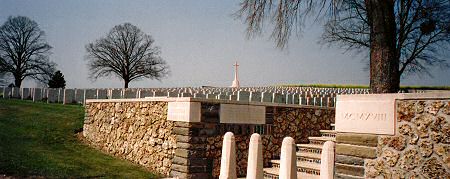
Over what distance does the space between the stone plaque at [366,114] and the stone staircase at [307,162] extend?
83.2 inches

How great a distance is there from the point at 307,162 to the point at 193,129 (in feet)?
7.75

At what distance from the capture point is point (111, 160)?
29.8 ft

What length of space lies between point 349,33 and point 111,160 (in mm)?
16678

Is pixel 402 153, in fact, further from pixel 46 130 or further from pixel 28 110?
pixel 28 110

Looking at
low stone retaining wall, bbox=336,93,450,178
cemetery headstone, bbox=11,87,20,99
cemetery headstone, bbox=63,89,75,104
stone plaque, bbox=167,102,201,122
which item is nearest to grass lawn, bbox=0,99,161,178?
Result: stone plaque, bbox=167,102,201,122

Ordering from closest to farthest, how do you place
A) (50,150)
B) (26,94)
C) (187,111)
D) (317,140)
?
(187,111)
(317,140)
(50,150)
(26,94)

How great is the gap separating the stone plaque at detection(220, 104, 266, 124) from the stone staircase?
97 cm

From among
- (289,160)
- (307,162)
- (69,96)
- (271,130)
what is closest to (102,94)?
(69,96)

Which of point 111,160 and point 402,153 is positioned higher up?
point 402,153

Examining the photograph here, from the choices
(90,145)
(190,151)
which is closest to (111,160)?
(90,145)

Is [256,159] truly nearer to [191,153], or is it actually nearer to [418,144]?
[418,144]

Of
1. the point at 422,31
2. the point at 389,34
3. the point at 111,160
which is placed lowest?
the point at 111,160

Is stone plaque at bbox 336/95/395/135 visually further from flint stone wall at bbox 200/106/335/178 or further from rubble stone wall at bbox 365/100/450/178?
flint stone wall at bbox 200/106/335/178

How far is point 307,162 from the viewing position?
7.84 m
